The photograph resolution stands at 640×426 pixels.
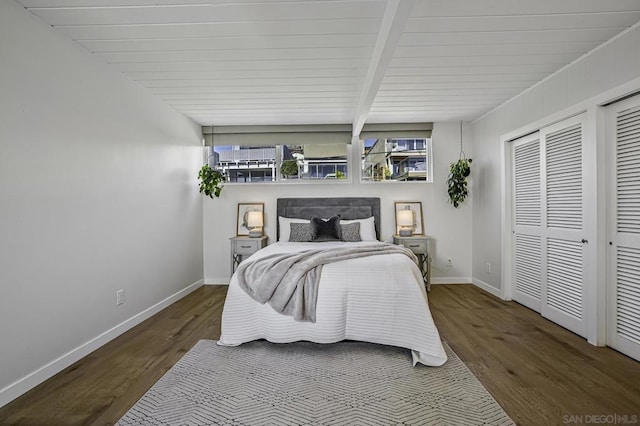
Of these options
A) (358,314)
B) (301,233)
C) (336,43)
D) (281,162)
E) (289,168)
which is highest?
(336,43)

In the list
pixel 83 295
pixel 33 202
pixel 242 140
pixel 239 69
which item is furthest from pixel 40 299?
pixel 242 140

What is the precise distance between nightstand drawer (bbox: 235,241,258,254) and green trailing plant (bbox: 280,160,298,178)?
4.02 ft

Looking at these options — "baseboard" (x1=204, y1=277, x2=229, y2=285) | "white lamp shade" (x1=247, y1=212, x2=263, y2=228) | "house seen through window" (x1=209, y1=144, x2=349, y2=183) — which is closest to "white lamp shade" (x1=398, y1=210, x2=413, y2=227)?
"house seen through window" (x1=209, y1=144, x2=349, y2=183)

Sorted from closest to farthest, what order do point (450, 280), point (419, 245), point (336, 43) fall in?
point (336, 43), point (419, 245), point (450, 280)

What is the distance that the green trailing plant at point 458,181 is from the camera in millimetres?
4554

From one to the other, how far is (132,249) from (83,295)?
700 millimetres

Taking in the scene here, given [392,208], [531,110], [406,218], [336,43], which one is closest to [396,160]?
[392,208]

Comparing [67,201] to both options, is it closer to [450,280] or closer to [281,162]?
[281,162]

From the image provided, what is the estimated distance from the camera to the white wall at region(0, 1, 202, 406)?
6.49 feet

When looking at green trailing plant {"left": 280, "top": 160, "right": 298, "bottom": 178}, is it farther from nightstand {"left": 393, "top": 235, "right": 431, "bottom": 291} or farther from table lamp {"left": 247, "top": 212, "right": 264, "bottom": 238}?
nightstand {"left": 393, "top": 235, "right": 431, "bottom": 291}

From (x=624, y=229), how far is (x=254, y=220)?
4035 millimetres

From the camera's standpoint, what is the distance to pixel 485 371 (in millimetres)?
2236

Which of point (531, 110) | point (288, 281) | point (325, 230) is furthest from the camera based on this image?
point (325, 230)

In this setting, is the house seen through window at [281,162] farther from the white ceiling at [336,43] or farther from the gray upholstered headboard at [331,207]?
the white ceiling at [336,43]
